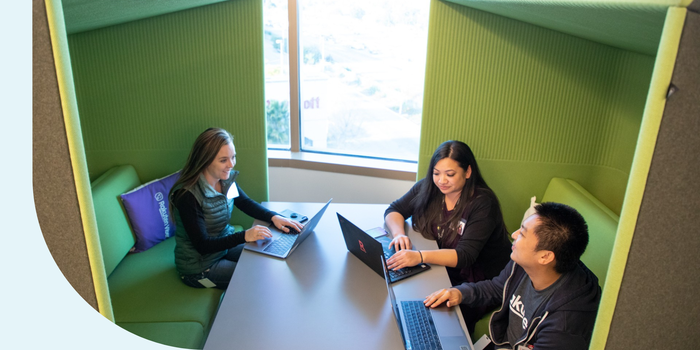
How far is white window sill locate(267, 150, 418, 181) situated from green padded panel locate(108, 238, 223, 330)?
1.57 meters

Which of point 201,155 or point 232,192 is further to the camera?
point 232,192

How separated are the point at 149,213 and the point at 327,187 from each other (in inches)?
65.9

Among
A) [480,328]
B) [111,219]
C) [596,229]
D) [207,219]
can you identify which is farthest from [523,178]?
[111,219]

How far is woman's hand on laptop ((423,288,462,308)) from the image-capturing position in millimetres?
1729

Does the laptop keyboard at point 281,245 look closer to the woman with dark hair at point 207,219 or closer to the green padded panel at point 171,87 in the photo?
the woman with dark hair at point 207,219

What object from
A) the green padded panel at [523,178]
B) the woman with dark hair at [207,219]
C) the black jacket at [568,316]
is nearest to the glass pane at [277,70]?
the woman with dark hair at [207,219]

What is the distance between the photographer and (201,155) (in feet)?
7.64

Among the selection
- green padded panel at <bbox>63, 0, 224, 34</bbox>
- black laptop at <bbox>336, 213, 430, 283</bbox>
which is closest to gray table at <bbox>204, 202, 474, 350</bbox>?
black laptop at <bbox>336, 213, 430, 283</bbox>

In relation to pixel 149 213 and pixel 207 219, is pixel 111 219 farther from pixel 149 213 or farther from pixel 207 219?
pixel 207 219

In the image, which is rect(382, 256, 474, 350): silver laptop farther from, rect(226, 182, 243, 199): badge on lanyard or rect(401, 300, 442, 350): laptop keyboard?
rect(226, 182, 243, 199): badge on lanyard

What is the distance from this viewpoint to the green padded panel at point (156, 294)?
213cm

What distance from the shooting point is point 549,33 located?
107 inches

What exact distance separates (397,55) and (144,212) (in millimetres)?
2313

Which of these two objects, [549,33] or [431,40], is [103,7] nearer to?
[431,40]
